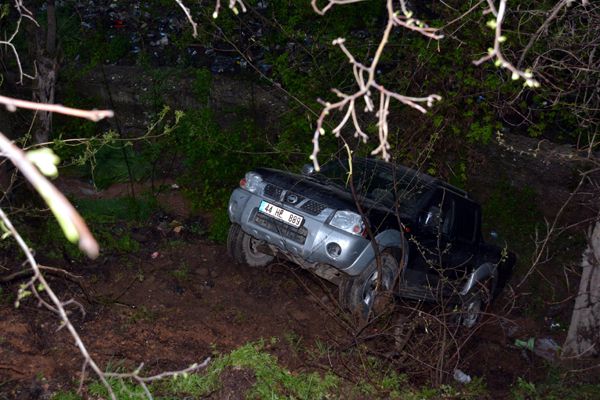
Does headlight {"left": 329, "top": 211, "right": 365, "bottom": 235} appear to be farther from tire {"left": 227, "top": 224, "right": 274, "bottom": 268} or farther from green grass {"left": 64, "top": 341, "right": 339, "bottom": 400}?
green grass {"left": 64, "top": 341, "right": 339, "bottom": 400}

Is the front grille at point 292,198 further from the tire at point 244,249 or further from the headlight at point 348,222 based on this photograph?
the tire at point 244,249

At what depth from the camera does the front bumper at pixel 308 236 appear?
22.9ft

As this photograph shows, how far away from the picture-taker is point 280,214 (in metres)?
7.34

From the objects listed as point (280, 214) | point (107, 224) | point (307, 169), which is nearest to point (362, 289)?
point (280, 214)

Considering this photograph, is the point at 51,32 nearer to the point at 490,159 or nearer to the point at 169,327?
the point at 169,327

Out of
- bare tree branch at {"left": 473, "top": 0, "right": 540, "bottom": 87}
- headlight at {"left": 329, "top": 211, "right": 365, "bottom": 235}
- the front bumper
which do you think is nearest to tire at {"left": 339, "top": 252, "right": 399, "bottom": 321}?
the front bumper

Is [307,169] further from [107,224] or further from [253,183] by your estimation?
[107,224]

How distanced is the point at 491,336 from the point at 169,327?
3872 mm

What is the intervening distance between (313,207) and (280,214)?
358mm

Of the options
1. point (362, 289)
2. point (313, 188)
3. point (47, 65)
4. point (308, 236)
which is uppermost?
point (47, 65)

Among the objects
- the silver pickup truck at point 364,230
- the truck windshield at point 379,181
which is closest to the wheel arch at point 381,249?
the silver pickup truck at point 364,230

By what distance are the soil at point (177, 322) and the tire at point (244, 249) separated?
111 mm

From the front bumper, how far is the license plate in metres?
0.04

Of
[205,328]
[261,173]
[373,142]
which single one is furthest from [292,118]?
[205,328]
